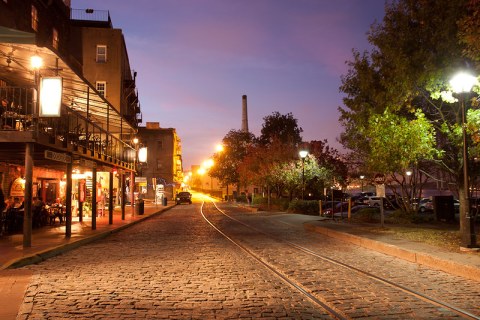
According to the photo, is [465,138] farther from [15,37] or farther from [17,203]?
[17,203]

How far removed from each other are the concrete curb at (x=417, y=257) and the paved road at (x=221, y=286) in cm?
31

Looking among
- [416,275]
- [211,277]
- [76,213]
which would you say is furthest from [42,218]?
Result: [416,275]

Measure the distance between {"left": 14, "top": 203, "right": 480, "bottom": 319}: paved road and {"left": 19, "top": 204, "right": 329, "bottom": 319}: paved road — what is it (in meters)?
0.02

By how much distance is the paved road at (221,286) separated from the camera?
6875mm

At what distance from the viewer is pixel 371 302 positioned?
24.5 feet

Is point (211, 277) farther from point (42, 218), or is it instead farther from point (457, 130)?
point (42, 218)

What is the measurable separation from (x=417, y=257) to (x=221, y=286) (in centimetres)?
601

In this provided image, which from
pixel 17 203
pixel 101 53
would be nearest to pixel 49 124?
pixel 17 203

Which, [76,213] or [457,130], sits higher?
[457,130]

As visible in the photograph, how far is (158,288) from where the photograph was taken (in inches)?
336

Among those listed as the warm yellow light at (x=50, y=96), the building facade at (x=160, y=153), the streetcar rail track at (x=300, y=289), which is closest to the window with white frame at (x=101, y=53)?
the warm yellow light at (x=50, y=96)

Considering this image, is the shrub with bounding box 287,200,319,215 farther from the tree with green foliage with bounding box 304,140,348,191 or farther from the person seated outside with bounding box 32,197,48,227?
the person seated outside with bounding box 32,197,48,227

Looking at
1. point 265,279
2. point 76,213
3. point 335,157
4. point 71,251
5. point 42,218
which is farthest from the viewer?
point 335,157

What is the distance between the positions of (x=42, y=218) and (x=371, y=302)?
18044 mm
